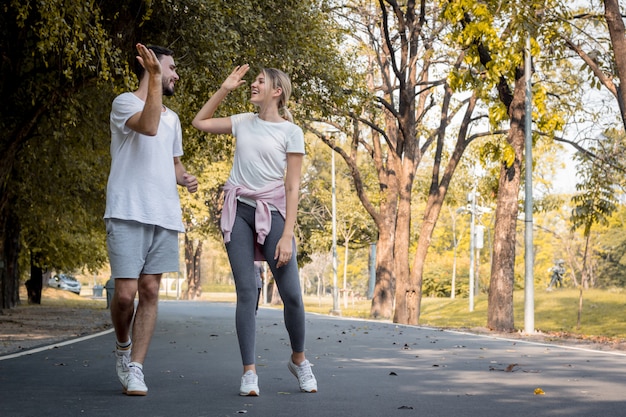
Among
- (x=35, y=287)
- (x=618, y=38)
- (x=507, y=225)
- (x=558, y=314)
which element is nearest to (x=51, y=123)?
(x=507, y=225)

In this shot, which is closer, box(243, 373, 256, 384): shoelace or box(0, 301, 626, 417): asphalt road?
box(0, 301, 626, 417): asphalt road

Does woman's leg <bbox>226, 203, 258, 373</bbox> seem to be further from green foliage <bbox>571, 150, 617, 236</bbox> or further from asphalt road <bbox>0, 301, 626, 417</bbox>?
green foliage <bbox>571, 150, 617, 236</bbox>

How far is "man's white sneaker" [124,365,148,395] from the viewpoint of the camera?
21.6ft

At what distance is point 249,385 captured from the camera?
262 inches

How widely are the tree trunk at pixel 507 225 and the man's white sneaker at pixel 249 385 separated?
14236mm

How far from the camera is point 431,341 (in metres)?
13.9

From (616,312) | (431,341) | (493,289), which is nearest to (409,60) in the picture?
(493,289)

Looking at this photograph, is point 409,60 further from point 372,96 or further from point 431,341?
point 431,341

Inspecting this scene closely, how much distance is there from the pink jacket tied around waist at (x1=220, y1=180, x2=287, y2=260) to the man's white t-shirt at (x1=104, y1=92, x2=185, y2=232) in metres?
0.32

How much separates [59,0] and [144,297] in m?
5.04

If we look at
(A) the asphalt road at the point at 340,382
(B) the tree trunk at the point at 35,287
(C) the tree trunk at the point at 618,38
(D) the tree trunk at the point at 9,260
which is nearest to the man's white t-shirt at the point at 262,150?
(A) the asphalt road at the point at 340,382

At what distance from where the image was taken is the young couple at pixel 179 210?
6.54 meters

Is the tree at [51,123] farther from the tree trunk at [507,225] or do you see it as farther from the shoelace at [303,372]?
the tree trunk at [507,225]

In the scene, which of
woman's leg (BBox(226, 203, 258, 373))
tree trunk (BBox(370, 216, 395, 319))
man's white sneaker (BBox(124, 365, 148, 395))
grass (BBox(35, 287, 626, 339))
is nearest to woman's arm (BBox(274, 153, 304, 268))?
woman's leg (BBox(226, 203, 258, 373))
